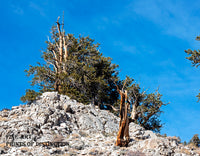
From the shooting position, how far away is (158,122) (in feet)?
98.4

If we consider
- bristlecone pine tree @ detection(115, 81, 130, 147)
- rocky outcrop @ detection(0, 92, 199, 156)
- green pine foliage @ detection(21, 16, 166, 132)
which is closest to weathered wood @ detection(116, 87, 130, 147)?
bristlecone pine tree @ detection(115, 81, 130, 147)

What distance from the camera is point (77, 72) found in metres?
30.2

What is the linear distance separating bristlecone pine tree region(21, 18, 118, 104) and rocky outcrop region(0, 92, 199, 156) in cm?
590

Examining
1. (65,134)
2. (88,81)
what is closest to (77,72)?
(88,81)

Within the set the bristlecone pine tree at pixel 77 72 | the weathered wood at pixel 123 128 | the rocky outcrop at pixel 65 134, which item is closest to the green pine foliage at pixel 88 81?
the bristlecone pine tree at pixel 77 72

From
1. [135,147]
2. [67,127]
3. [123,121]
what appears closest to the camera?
[135,147]

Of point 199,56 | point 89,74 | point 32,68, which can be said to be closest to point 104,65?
point 89,74

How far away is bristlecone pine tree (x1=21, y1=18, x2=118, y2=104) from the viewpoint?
28.7 meters

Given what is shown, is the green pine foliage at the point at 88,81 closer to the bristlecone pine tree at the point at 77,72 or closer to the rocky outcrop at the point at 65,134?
the bristlecone pine tree at the point at 77,72

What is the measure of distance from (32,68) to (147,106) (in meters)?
12.9

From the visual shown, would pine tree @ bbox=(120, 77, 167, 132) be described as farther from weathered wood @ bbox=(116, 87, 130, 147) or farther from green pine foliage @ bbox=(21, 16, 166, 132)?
weathered wood @ bbox=(116, 87, 130, 147)

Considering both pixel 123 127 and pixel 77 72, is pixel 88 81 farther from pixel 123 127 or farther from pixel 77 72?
pixel 123 127

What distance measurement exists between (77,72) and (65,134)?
14081mm

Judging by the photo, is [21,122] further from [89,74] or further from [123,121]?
[89,74]
